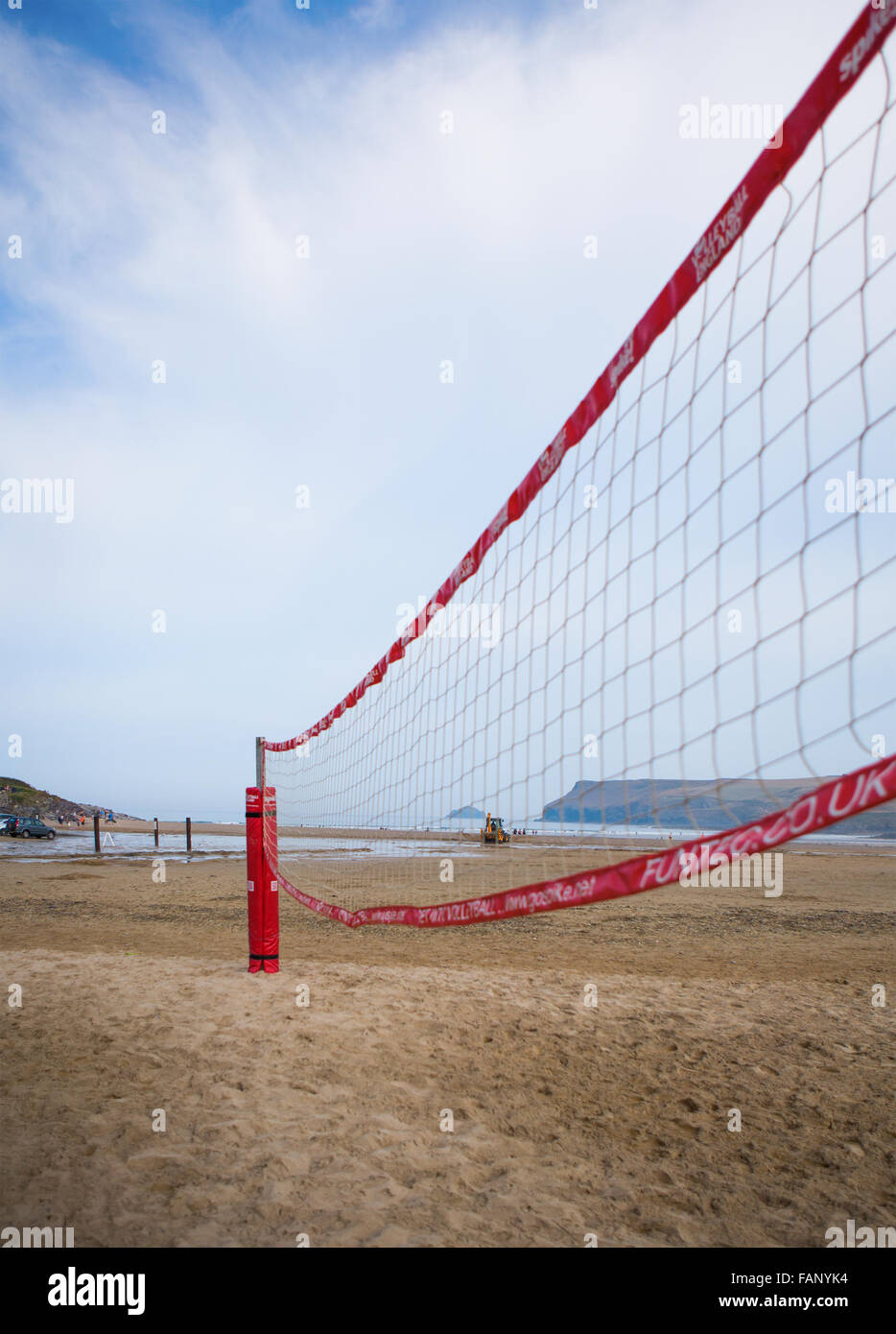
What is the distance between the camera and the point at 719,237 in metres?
2.39

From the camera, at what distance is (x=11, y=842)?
90.0 ft

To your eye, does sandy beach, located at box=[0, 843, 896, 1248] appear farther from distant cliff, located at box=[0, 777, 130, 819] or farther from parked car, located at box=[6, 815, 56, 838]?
distant cliff, located at box=[0, 777, 130, 819]

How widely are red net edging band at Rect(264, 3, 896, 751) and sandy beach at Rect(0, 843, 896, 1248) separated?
2.69m

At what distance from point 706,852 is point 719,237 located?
1.83 meters

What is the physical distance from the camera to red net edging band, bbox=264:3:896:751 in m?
1.85

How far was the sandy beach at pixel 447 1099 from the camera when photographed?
2.75 metres

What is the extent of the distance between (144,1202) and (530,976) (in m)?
3.83

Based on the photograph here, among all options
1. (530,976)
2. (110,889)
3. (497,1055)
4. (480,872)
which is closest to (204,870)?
(110,889)

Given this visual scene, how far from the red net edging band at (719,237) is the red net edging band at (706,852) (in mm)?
1626
